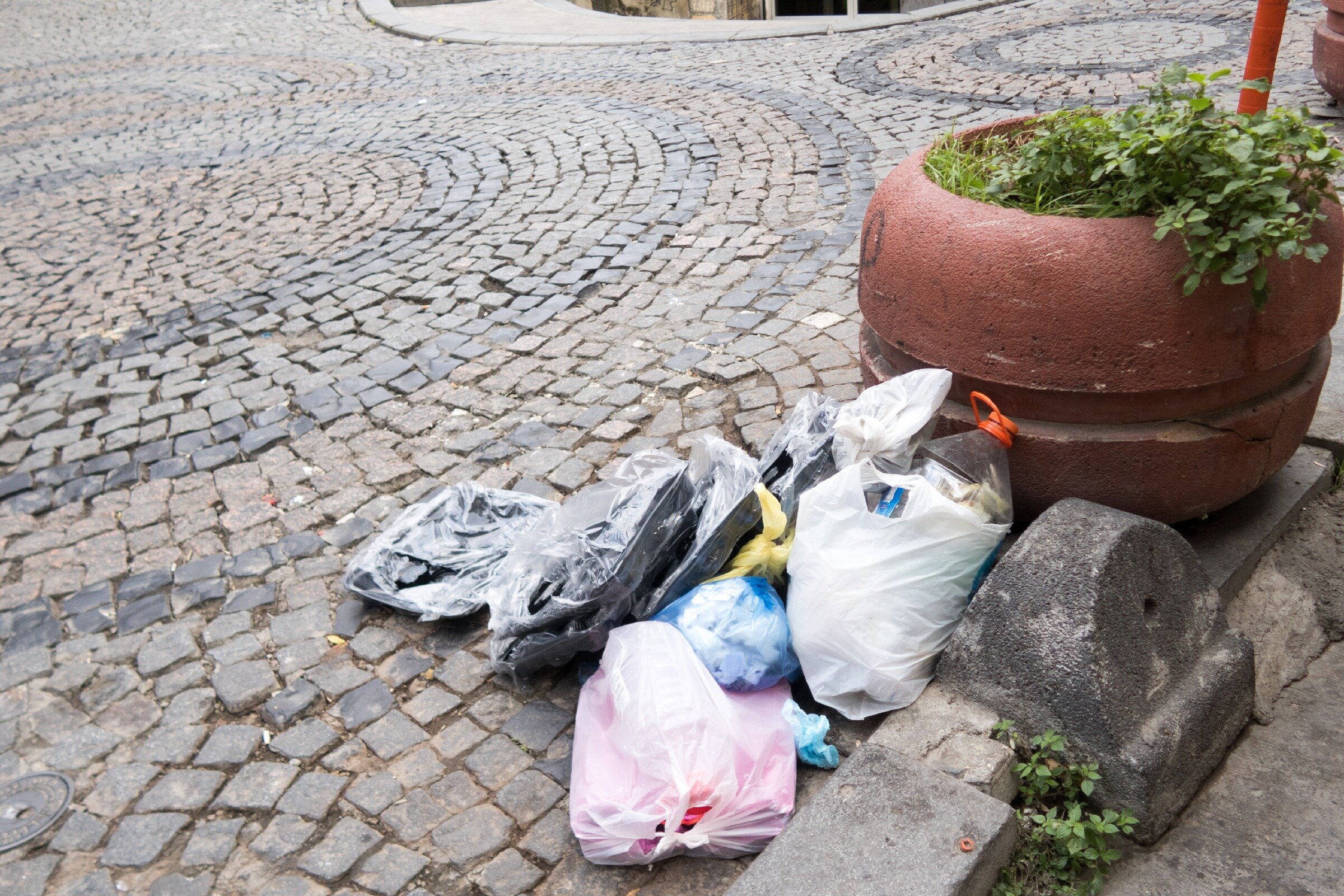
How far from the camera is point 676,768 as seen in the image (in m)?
2.27

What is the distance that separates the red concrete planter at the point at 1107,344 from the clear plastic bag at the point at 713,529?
582mm

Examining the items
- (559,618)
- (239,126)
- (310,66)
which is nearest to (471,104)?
(239,126)

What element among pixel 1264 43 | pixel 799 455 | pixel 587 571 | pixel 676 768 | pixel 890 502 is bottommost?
pixel 676 768

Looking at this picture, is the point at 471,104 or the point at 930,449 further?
the point at 471,104

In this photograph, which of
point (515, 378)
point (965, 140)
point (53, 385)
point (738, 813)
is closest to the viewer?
point (738, 813)

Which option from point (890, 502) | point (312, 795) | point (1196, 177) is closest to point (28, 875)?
point (312, 795)

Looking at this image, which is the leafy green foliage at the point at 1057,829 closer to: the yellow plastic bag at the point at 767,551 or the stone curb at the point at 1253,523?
the stone curb at the point at 1253,523

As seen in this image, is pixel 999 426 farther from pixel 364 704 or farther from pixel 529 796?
pixel 364 704

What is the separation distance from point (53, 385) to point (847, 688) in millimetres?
4238

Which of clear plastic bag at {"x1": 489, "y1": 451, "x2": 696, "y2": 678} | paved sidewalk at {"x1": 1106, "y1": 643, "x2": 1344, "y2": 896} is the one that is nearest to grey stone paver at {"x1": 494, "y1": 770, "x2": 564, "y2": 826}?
clear plastic bag at {"x1": 489, "y1": 451, "x2": 696, "y2": 678}

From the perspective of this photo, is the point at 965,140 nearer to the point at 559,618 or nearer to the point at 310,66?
the point at 559,618

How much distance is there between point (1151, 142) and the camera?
7.52 feet

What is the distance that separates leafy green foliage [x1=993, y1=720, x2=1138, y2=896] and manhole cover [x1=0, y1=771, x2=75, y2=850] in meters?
2.36

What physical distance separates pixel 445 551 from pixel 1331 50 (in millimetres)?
5773
